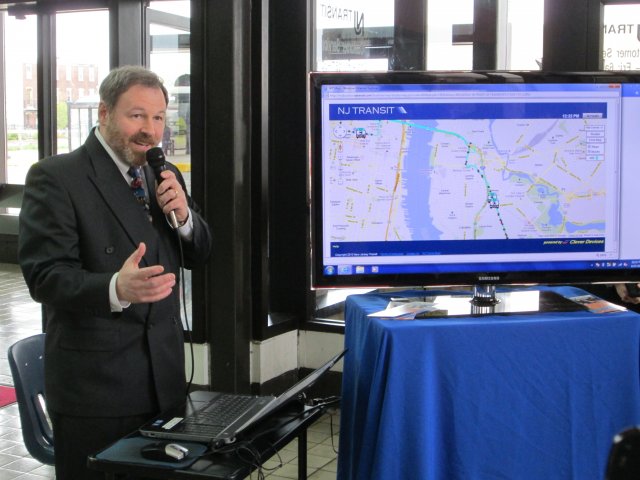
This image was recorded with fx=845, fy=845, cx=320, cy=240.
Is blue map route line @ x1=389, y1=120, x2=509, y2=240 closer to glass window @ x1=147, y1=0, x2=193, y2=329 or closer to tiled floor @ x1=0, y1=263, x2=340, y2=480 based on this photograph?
tiled floor @ x1=0, y1=263, x2=340, y2=480

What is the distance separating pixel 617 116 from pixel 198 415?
1.31m

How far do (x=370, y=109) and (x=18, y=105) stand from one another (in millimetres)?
9917

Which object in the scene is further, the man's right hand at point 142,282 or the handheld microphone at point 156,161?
the handheld microphone at point 156,161

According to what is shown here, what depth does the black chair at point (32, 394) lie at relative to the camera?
2.58m

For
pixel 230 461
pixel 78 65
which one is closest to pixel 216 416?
pixel 230 461

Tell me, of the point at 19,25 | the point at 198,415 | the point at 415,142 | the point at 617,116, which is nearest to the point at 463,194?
the point at 415,142

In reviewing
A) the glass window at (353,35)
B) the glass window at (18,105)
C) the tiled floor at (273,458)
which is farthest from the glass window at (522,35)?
the glass window at (18,105)

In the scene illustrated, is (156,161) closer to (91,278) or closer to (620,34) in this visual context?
(91,278)

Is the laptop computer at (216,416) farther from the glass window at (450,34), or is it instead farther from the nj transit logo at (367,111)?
the glass window at (450,34)

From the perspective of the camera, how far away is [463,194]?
2.15 m

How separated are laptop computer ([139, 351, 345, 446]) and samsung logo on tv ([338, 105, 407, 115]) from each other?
0.64 m

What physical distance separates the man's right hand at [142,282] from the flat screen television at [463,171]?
0.40 meters

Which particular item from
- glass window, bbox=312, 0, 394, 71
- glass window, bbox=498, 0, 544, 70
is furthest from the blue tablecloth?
glass window, bbox=312, 0, 394, 71

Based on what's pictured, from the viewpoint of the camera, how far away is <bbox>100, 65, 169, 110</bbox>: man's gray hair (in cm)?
232
